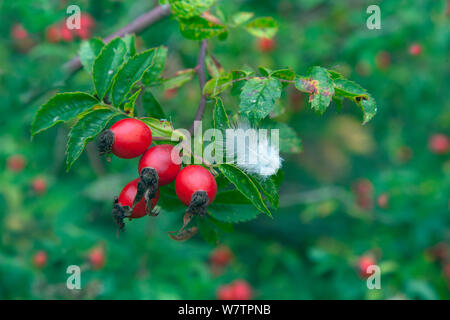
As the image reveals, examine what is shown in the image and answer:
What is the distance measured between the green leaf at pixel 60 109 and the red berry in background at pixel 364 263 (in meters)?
1.74

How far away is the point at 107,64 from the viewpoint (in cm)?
121

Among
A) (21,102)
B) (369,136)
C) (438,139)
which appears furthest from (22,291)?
(369,136)

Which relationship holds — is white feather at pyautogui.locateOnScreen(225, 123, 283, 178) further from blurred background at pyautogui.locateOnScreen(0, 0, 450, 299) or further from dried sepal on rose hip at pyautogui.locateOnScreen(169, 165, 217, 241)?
blurred background at pyautogui.locateOnScreen(0, 0, 450, 299)

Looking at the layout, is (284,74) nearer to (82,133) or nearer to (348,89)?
(348,89)

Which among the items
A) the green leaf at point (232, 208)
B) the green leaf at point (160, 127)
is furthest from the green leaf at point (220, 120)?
the green leaf at point (232, 208)

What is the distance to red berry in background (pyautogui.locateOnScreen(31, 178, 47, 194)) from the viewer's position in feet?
9.70

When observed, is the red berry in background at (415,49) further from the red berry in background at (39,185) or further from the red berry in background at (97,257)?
the red berry in background at (39,185)

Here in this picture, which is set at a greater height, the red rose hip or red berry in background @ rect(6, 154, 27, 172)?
red berry in background @ rect(6, 154, 27, 172)

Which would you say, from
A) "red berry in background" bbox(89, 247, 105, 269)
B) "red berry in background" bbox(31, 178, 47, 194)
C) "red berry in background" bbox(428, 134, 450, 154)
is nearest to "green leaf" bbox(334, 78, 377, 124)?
"red berry in background" bbox(89, 247, 105, 269)

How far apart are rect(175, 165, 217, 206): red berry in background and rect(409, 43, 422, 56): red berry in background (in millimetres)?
2226

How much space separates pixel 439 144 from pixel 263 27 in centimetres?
214

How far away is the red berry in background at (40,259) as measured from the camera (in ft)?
8.21

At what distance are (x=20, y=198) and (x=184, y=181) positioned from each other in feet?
9.98

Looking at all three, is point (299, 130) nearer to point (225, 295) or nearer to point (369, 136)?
point (369, 136)
